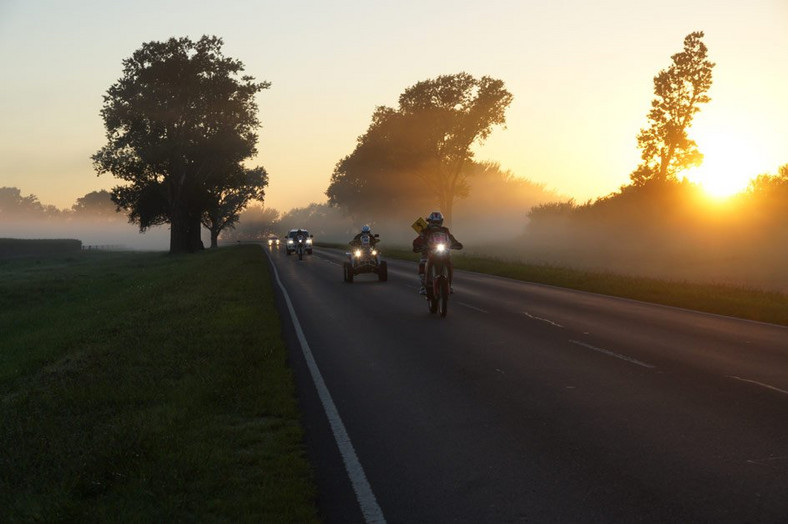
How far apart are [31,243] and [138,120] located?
59007mm

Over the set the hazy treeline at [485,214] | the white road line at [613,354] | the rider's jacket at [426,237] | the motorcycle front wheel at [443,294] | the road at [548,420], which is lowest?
the road at [548,420]

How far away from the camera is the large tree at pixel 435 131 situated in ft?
204

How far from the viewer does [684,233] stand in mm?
55500

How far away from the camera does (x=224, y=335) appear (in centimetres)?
1251

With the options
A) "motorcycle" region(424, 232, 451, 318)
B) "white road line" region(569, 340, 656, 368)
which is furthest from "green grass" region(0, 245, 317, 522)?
"white road line" region(569, 340, 656, 368)

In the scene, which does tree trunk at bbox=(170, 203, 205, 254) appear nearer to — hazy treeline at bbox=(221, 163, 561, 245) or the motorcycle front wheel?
hazy treeline at bbox=(221, 163, 561, 245)

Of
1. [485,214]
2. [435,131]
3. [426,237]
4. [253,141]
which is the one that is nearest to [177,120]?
[253,141]

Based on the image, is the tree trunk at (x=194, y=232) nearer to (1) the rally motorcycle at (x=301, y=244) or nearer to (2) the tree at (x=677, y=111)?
(1) the rally motorcycle at (x=301, y=244)

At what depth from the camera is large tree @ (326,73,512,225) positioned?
6216 cm

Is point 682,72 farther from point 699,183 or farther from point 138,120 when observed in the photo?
point 138,120

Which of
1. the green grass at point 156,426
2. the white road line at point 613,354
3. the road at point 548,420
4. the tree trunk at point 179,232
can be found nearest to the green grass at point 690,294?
the road at point 548,420

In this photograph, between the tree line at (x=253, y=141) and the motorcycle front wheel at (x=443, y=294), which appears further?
the tree line at (x=253, y=141)

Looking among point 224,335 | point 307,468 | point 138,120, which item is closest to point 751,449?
point 307,468

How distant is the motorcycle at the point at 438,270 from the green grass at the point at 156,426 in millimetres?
3617
